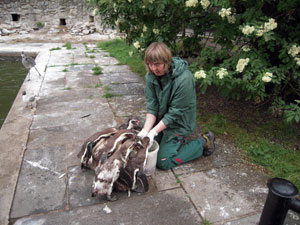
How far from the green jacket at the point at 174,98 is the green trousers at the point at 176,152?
8 cm

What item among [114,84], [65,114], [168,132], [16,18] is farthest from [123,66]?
[16,18]

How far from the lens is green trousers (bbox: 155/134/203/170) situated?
2717 millimetres

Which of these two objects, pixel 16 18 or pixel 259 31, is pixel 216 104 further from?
pixel 16 18

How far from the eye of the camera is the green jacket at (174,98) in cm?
262

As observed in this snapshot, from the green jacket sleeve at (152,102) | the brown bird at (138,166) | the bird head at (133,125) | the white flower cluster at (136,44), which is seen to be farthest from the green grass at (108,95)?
the brown bird at (138,166)

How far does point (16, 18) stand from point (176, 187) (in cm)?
1675

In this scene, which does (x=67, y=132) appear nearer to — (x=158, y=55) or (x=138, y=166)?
(x=138, y=166)

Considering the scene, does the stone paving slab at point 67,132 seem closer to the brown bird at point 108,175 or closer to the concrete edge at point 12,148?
the concrete edge at point 12,148

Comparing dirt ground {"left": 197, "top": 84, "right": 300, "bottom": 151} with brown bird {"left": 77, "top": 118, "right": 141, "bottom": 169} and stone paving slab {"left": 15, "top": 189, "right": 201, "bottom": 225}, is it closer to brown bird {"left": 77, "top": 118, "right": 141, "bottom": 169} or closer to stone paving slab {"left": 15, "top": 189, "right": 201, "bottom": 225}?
stone paving slab {"left": 15, "top": 189, "right": 201, "bottom": 225}

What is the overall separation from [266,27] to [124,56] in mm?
6103

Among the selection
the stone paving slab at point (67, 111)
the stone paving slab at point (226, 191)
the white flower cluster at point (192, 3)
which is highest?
the white flower cluster at point (192, 3)

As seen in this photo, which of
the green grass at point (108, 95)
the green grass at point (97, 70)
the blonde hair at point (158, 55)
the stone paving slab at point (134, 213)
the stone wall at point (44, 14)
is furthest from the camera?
the stone wall at point (44, 14)

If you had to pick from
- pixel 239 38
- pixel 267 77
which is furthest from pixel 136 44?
pixel 267 77

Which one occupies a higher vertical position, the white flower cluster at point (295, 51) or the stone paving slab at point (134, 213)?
the white flower cluster at point (295, 51)
